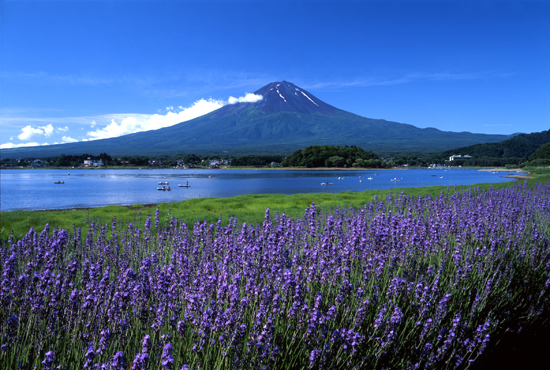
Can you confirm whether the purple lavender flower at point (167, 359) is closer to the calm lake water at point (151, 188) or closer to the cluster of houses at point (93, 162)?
the calm lake water at point (151, 188)

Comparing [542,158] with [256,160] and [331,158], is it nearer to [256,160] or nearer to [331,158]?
[331,158]

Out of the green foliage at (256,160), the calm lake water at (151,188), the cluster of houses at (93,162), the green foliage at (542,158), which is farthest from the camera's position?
the cluster of houses at (93,162)

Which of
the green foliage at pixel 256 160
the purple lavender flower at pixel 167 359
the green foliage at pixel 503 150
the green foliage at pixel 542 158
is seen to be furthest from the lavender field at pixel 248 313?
the green foliage at pixel 503 150

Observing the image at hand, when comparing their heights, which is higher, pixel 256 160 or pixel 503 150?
pixel 503 150

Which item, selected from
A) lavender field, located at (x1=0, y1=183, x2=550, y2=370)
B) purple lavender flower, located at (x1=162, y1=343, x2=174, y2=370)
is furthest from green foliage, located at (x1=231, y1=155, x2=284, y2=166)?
purple lavender flower, located at (x1=162, y1=343, x2=174, y2=370)

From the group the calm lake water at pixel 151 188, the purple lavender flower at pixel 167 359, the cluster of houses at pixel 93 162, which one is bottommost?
the calm lake water at pixel 151 188

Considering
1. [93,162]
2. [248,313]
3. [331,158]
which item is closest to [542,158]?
[331,158]

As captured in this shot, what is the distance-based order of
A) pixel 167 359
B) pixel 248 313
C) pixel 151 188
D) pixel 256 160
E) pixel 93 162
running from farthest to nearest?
1. pixel 93 162
2. pixel 256 160
3. pixel 151 188
4. pixel 248 313
5. pixel 167 359

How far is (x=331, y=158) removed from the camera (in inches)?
5005

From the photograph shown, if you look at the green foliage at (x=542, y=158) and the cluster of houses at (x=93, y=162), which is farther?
the cluster of houses at (x=93, y=162)

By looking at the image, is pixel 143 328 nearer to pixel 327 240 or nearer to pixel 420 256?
pixel 327 240

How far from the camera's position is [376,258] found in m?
3.85

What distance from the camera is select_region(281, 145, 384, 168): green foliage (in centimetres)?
12700

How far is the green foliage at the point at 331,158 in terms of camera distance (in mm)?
127000
